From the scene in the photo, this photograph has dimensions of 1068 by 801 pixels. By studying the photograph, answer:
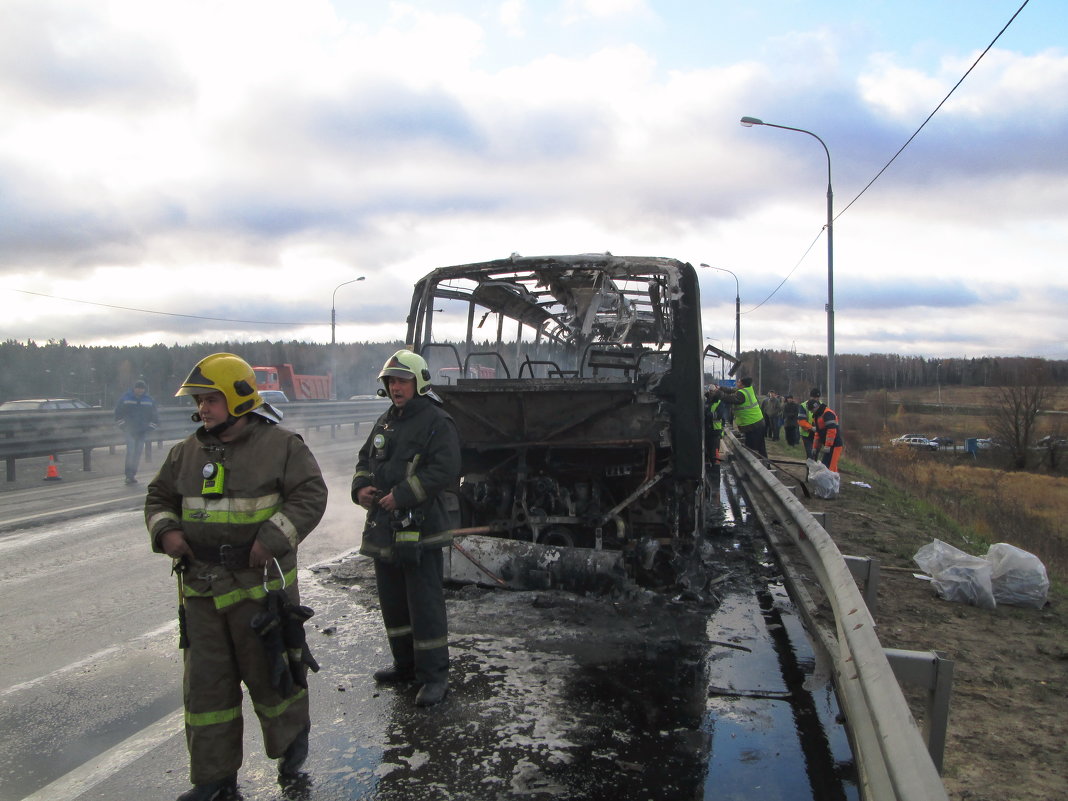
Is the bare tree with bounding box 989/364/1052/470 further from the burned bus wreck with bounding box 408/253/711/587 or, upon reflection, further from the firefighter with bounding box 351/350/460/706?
the firefighter with bounding box 351/350/460/706

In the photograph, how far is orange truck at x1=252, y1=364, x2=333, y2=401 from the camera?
4506 cm

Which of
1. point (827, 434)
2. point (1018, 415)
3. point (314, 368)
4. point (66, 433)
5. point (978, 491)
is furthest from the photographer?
point (314, 368)

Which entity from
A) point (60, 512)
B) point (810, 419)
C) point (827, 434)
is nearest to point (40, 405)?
point (60, 512)

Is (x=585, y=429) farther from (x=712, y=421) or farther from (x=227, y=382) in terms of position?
(x=712, y=421)

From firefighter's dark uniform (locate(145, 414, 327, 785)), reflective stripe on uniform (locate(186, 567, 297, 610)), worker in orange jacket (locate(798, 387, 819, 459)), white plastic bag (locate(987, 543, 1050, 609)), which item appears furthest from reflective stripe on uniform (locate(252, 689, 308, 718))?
worker in orange jacket (locate(798, 387, 819, 459))

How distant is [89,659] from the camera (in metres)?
4.67

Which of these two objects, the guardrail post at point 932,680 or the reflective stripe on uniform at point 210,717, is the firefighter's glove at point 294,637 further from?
the guardrail post at point 932,680

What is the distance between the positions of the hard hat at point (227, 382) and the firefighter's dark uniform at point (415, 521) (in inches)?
40.5

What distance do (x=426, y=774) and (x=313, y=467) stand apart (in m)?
1.38

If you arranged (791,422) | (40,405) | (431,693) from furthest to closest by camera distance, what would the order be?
(40,405) → (791,422) → (431,693)

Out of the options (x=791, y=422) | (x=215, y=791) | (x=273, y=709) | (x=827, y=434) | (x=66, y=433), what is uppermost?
(x=827, y=434)

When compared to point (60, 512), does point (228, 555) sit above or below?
above

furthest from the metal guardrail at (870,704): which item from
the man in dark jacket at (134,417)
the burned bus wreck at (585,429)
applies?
the man in dark jacket at (134,417)

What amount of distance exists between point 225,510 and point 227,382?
531mm
